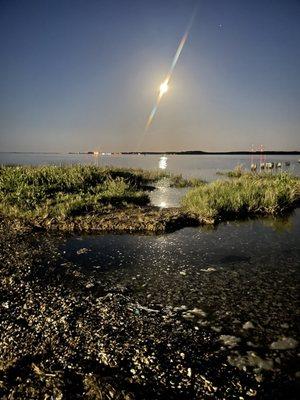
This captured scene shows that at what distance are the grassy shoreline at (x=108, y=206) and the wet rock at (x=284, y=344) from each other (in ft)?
22.9

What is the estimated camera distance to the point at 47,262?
8352 mm

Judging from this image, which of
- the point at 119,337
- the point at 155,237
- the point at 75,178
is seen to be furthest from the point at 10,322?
the point at 75,178

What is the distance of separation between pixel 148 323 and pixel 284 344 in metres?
2.00

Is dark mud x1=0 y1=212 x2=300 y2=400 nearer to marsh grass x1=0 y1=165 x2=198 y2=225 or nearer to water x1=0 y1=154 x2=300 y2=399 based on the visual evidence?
water x1=0 y1=154 x2=300 y2=399

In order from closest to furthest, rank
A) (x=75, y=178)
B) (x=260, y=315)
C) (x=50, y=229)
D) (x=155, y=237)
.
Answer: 1. (x=260, y=315)
2. (x=155, y=237)
3. (x=50, y=229)
4. (x=75, y=178)

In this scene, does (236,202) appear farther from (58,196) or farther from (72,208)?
(58,196)

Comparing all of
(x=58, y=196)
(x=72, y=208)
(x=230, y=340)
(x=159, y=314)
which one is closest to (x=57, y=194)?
(x=58, y=196)

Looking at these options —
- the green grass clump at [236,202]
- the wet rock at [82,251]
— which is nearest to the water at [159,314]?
the wet rock at [82,251]

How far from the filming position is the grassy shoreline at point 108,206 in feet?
39.3

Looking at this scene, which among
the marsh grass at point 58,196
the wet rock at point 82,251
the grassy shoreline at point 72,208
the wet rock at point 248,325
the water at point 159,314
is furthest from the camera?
the marsh grass at point 58,196

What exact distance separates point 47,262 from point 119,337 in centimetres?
404

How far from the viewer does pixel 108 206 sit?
45.8 ft

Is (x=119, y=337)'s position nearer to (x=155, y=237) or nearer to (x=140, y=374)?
(x=140, y=374)

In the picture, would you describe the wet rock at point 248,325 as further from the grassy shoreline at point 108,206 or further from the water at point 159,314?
the grassy shoreline at point 108,206
